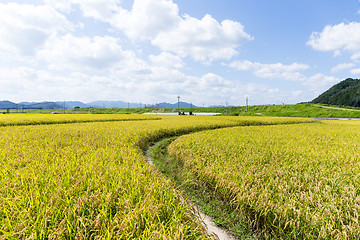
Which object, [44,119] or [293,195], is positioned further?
[44,119]

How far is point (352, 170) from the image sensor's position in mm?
4855

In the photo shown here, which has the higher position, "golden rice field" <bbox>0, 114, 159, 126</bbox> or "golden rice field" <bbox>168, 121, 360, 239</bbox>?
"golden rice field" <bbox>0, 114, 159, 126</bbox>

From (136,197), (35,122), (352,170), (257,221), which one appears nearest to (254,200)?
(257,221)

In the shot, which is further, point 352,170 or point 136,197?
point 352,170

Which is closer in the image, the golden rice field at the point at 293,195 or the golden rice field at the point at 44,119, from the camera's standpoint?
the golden rice field at the point at 293,195

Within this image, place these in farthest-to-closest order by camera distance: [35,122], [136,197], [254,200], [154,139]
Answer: [35,122], [154,139], [254,200], [136,197]

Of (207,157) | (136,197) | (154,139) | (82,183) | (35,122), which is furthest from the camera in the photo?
(35,122)

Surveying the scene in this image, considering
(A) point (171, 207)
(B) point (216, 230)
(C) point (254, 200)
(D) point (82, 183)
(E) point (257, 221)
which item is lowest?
(B) point (216, 230)

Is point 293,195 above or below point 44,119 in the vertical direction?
below

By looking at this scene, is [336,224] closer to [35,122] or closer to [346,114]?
[35,122]

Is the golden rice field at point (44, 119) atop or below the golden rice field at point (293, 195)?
atop

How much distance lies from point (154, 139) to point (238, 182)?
895 cm

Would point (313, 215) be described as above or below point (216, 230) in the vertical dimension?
above

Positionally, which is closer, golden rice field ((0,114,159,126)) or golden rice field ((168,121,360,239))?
golden rice field ((168,121,360,239))
